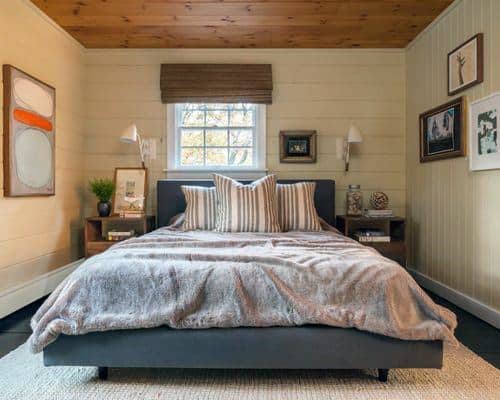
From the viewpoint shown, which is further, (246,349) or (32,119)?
(32,119)

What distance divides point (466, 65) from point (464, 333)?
1.97 meters

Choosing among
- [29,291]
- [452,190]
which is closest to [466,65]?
[452,190]

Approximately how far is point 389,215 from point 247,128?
1.72 m

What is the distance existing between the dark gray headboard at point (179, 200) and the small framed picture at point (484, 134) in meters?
1.36

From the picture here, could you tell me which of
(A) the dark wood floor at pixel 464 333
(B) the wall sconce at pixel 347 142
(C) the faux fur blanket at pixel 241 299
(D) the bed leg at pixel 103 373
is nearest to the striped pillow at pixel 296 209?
(B) the wall sconce at pixel 347 142

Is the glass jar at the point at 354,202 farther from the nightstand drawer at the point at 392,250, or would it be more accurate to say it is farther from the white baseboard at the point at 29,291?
the white baseboard at the point at 29,291

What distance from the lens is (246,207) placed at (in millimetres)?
3180

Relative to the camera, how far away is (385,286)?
1.78 metres

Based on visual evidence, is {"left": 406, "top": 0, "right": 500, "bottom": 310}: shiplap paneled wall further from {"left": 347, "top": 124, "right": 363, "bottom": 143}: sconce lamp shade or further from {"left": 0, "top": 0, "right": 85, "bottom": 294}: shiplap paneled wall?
{"left": 0, "top": 0, "right": 85, "bottom": 294}: shiplap paneled wall

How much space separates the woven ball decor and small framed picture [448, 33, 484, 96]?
1.13 meters

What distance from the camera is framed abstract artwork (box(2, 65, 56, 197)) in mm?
2842

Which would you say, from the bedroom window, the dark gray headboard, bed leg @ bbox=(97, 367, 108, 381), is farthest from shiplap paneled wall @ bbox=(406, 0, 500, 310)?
bed leg @ bbox=(97, 367, 108, 381)

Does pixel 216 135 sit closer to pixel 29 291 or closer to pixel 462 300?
pixel 29 291

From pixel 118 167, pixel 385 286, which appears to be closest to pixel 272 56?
pixel 118 167
